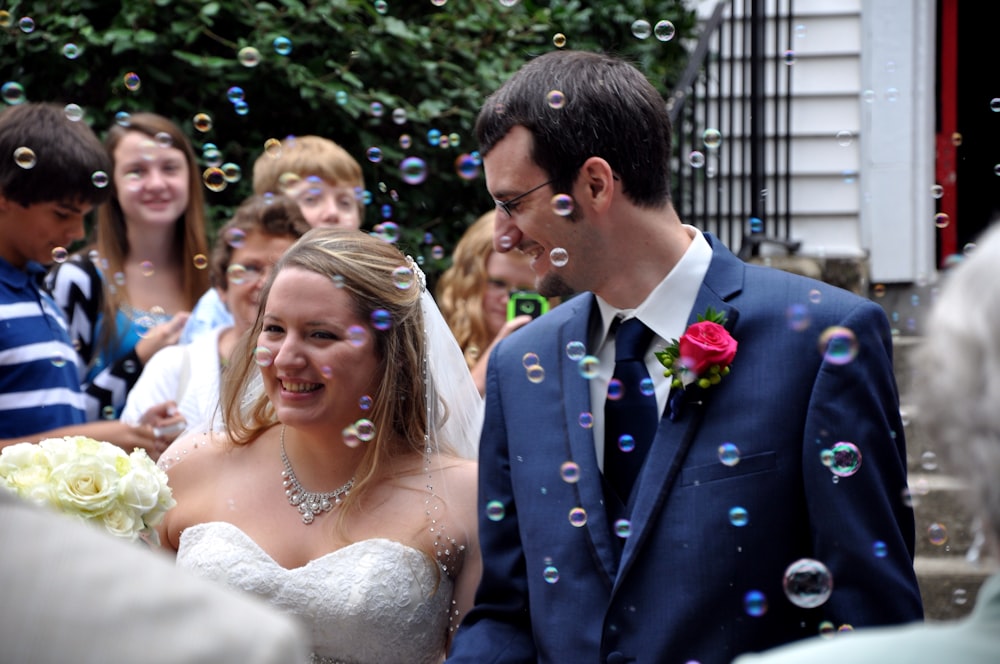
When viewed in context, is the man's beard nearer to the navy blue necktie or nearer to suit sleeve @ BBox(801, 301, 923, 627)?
the navy blue necktie

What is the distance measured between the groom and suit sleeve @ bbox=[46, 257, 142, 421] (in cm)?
212

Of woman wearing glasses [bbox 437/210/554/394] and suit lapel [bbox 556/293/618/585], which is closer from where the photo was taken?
suit lapel [bbox 556/293/618/585]

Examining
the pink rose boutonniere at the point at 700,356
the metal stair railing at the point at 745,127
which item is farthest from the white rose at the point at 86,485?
the metal stair railing at the point at 745,127

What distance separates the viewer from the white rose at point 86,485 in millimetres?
2559

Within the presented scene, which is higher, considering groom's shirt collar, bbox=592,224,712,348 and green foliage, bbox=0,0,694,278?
green foliage, bbox=0,0,694,278

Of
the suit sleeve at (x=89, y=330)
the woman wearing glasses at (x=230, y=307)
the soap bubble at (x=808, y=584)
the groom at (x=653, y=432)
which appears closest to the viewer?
the soap bubble at (x=808, y=584)

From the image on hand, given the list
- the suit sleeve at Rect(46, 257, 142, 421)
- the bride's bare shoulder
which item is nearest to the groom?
the bride's bare shoulder

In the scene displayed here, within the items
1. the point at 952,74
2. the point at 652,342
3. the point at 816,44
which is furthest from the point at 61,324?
the point at 952,74

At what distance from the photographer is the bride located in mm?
2996

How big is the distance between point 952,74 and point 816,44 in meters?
0.94

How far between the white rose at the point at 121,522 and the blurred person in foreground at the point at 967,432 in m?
1.76

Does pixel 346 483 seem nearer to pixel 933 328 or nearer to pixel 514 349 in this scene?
pixel 514 349

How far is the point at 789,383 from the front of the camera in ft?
7.72

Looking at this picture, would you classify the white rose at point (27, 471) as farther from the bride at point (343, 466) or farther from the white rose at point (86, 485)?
the bride at point (343, 466)
